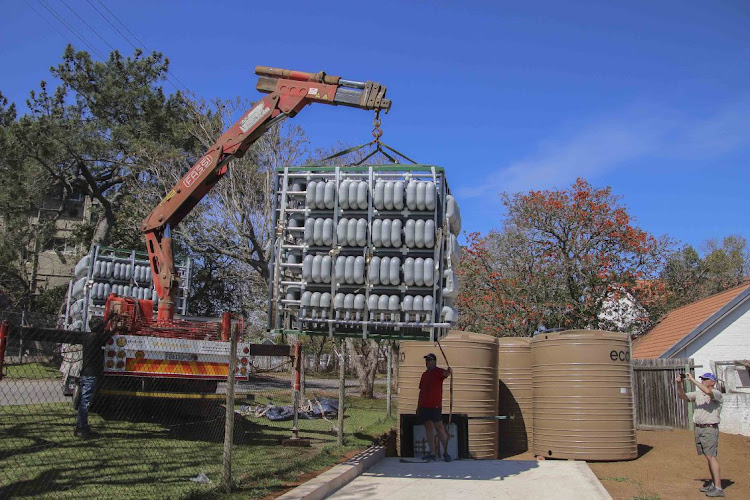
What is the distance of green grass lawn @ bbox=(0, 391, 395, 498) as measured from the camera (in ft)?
19.8

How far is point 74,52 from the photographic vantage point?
96.2 ft

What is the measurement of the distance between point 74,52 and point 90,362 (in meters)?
25.6

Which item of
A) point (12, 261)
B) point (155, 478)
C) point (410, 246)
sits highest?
point (12, 261)

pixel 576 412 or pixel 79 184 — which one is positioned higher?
pixel 79 184

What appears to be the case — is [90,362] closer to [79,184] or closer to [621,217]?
[621,217]

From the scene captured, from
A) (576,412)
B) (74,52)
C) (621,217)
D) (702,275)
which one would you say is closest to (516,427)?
(576,412)

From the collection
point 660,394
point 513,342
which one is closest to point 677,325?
point 660,394

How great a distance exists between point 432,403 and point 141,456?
4.26m

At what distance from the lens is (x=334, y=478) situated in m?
7.15

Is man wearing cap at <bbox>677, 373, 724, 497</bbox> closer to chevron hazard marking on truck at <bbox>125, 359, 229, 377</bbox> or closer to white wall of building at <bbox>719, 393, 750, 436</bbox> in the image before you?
white wall of building at <bbox>719, 393, 750, 436</bbox>

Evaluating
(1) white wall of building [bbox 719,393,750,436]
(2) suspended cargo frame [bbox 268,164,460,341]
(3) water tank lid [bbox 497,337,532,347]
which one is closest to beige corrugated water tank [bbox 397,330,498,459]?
(3) water tank lid [bbox 497,337,532,347]

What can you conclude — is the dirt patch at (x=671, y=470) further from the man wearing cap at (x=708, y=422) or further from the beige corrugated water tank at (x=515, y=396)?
the man wearing cap at (x=708, y=422)

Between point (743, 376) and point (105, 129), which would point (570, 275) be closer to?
point (743, 376)

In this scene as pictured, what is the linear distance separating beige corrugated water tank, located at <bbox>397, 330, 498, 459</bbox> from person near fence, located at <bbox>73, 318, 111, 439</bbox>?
5.18 meters
